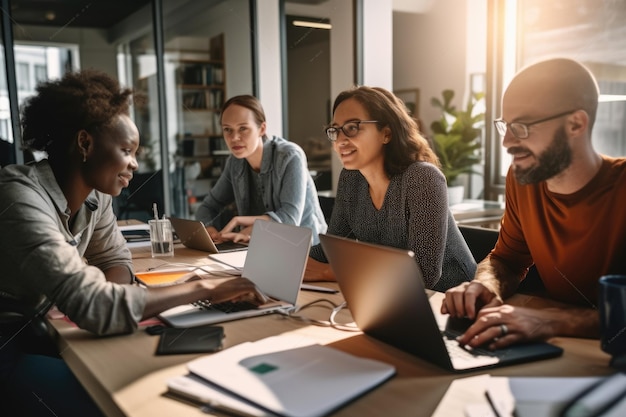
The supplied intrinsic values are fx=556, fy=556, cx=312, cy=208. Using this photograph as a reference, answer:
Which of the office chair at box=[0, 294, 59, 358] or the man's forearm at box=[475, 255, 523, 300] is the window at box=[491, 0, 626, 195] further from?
the office chair at box=[0, 294, 59, 358]

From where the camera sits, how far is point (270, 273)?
1473 millimetres

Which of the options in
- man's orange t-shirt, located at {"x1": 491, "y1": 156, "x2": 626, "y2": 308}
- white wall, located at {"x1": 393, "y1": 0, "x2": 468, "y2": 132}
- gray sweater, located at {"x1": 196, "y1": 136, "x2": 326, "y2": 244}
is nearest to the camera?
man's orange t-shirt, located at {"x1": 491, "y1": 156, "x2": 626, "y2": 308}

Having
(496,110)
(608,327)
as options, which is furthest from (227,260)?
(496,110)

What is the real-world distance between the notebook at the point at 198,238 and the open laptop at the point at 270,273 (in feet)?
2.12

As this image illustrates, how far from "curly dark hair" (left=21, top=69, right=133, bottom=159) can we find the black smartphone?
60cm

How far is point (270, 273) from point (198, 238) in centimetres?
85

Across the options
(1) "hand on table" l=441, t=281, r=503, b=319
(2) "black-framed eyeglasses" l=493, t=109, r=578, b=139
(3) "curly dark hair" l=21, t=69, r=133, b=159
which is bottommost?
(1) "hand on table" l=441, t=281, r=503, b=319

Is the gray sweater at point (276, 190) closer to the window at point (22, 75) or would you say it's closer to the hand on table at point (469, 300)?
the hand on table at point (469, 300)

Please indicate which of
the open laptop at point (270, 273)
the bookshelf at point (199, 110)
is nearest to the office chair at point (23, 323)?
the open laptop at point (270, 273)

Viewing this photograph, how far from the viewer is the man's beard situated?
1.44m

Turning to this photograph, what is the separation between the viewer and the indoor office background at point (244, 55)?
4262 millimetres

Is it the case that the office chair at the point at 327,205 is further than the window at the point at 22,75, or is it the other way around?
the window at the point at 22,75

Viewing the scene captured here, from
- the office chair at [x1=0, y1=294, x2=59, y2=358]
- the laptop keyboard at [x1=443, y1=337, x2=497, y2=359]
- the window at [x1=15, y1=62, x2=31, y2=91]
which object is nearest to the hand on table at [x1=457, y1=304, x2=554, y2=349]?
the laptop keyboard at [x1=443, y1=337, x2=497, y2=359]

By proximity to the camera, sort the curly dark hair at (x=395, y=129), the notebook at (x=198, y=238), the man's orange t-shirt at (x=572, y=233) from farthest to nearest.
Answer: the notebook at (x=198, y=238)
the curly dark hair at (x=395, y=129)
the man's orange t-shirt at (x=572, y=233)
